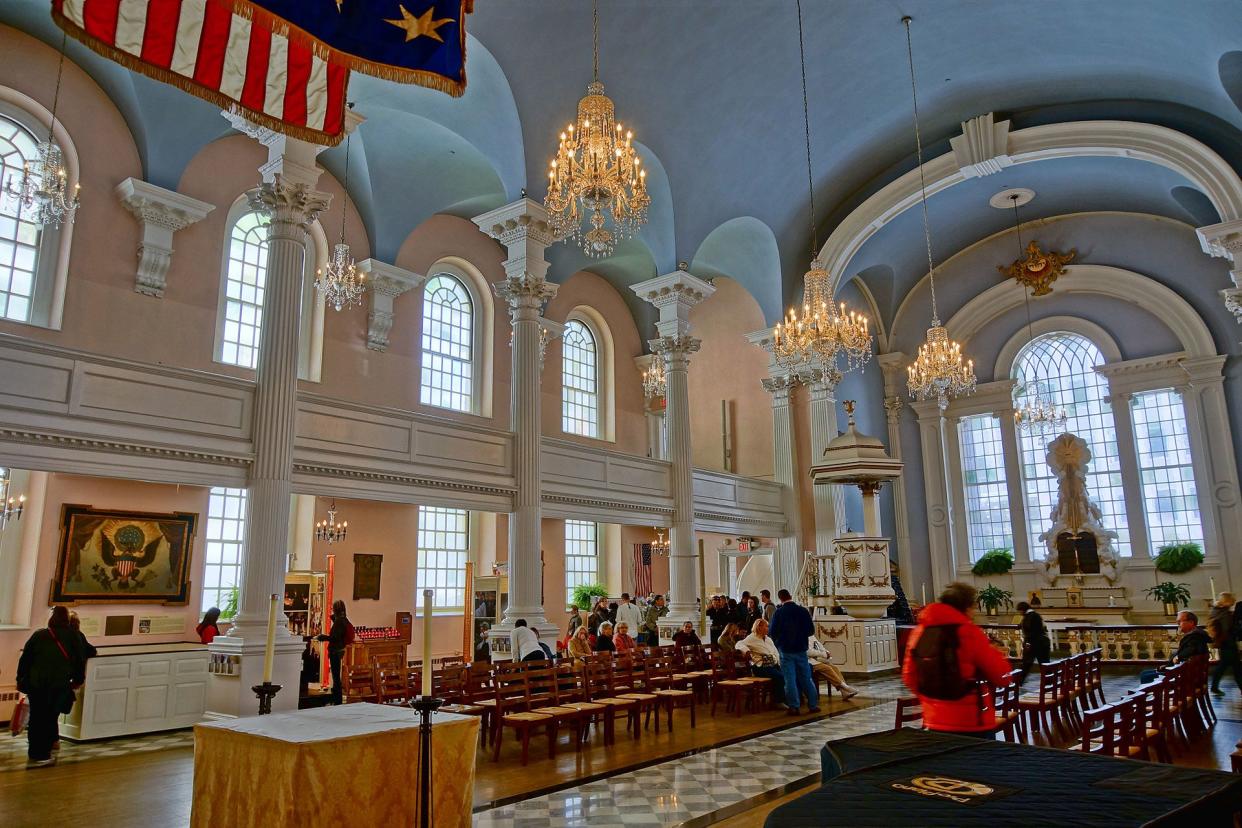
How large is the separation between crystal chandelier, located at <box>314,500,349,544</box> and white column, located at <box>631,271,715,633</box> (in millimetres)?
5622

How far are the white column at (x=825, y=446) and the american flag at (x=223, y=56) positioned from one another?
528 inches

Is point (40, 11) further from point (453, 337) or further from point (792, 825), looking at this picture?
point (792, 825)

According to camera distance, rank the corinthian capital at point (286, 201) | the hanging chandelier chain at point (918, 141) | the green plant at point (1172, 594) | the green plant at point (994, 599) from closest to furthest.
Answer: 1. the corinthian capital at point (286, 201)
2. the hanging chandelier chain at point (918, 141)
3. the green plant at point (1172, 594)
4. the green plant at point (994, 599)

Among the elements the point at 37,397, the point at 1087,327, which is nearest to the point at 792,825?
the point at 37,397

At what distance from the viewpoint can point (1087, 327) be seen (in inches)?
738

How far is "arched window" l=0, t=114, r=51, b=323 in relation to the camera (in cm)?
1052

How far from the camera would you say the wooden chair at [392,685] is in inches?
295

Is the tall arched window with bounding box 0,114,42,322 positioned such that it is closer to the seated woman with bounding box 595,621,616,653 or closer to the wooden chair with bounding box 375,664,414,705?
the wooden chair with bounding box 375,664,414,705

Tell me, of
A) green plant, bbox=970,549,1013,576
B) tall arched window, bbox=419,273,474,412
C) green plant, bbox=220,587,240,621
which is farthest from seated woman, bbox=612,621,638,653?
green plant, bbox=970,549,1013,576

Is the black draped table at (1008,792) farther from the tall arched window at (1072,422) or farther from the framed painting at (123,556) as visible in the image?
the tall arched window at (1072,422)

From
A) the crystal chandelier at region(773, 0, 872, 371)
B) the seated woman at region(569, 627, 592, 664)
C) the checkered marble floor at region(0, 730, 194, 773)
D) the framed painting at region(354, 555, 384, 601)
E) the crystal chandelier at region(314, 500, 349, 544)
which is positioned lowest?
the checkered marble floor at region(0, 730, 194, 773)

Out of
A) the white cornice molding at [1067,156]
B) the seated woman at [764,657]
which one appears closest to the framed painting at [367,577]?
the seated woman at [764,657]

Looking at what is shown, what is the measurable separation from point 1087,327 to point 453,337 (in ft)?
46.1

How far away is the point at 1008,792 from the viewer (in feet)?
9.10
